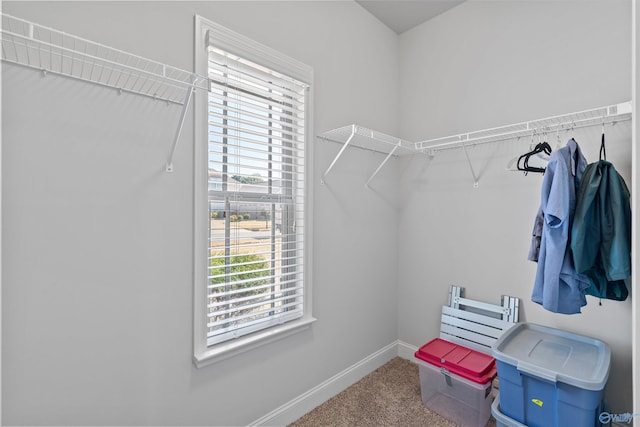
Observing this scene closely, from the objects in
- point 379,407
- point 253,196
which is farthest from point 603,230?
point 253,196

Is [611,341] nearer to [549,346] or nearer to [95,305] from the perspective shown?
[549,346]

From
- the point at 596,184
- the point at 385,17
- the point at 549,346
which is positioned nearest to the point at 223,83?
the point at 385,17

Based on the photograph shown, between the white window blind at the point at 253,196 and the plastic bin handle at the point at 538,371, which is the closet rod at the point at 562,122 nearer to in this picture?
A: the white window blind at the point at 253,196

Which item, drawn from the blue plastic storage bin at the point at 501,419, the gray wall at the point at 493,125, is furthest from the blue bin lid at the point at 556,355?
the blue plastic storage bin at the point at 501,419

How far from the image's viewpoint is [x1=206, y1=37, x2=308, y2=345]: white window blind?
159 cm

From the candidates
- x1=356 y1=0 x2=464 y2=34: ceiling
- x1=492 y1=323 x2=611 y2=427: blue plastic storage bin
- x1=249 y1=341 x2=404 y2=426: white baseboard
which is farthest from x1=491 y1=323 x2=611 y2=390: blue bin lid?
x1=356 y1=0 x2=464 y2=34: ceiling

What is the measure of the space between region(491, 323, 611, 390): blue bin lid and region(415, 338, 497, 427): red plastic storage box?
25cm

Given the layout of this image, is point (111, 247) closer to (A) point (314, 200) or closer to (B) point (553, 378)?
(A) point (314, 200)

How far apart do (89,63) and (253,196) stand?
882 mm

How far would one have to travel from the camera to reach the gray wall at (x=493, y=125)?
175 cm

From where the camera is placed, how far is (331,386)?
Answer: 83.4 inches

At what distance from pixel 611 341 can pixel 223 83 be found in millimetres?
2513

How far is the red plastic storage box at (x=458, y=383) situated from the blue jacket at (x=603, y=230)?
2.58 ft

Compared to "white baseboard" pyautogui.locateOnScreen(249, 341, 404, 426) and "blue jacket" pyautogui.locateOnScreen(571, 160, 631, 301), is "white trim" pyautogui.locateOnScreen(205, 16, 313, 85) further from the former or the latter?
"white baseboard" pyautogui.locateOnScreen(249, 341, 404, 426)
